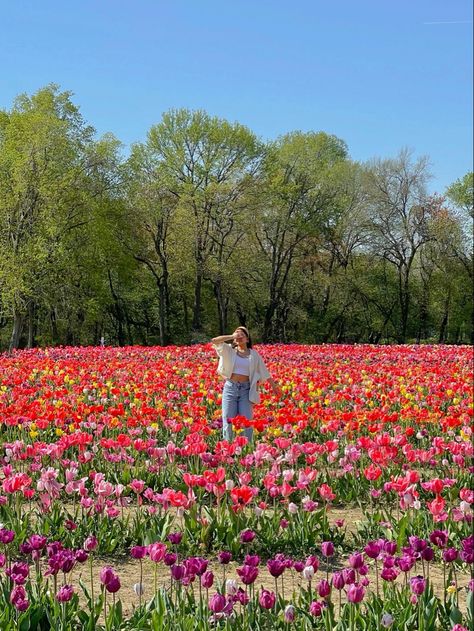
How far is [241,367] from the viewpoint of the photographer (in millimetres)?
8969

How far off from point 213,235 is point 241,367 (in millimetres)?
33092

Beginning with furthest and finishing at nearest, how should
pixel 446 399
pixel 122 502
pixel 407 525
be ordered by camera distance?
pixel 446 399
pixel 407 525
pixel 122 502

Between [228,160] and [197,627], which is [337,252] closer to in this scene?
[228,160]

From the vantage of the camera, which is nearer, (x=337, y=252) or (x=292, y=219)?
(x=292, y=219)

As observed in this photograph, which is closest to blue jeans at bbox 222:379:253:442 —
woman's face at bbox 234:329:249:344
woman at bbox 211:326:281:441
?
woman at bbox 211:326:281:441

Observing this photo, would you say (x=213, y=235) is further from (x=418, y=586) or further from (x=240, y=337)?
(x=418, y=586)

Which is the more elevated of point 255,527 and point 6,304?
point 6,304

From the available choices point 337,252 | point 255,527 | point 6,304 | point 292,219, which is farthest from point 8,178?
point 255,527

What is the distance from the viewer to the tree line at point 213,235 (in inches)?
1401

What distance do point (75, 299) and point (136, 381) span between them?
2582 centimetres

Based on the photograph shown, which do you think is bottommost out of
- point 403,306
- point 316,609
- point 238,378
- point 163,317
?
point 316,609

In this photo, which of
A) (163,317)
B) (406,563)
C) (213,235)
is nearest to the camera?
(406,563)

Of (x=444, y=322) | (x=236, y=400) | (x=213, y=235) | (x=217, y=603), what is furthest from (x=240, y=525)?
(x=444, y=322)

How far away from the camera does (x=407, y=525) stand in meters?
5.62
